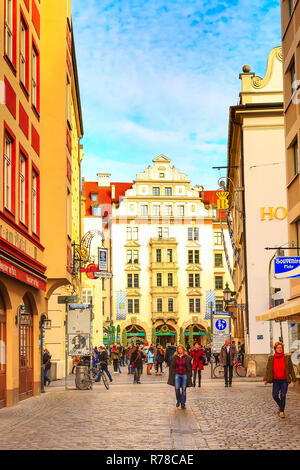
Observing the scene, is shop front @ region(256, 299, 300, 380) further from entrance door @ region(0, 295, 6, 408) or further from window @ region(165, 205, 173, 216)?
window @ region(165, 205, 173, 216)

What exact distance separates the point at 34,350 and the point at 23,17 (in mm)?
9869

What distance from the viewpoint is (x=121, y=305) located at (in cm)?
7962

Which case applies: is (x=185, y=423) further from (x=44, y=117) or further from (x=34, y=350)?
(x=44, y=117)

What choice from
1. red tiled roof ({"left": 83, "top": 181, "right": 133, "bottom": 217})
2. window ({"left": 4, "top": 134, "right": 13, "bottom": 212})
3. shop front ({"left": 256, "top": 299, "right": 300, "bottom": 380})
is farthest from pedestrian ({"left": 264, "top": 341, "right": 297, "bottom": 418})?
red tiled roof ({"left": 83, "top": 181, "right": 133, "bottom": 217})

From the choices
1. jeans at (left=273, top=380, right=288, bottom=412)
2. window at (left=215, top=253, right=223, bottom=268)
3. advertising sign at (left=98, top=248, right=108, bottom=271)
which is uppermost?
window at (left=215, top=253, right=223, bottom=268)

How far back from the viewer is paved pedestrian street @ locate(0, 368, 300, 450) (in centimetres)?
1151

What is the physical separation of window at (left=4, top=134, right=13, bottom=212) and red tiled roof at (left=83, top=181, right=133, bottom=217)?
6397 centimetres

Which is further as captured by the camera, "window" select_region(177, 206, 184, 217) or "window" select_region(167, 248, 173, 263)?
"window" select_region(167, 248, 173, 263)

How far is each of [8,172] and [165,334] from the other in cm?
6227

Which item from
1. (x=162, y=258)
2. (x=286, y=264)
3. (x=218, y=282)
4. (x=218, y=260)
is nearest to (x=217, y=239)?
(x=218, y=260)

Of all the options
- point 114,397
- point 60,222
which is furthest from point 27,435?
point 60,222

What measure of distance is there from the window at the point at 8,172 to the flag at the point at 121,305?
200 ft

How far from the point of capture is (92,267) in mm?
40031


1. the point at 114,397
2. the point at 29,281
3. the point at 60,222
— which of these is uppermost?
the point at 60,222
